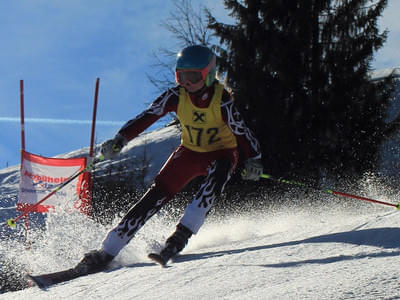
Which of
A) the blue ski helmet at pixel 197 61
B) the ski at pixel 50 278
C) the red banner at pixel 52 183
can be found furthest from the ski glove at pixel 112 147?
the red banner at pixel 52 183

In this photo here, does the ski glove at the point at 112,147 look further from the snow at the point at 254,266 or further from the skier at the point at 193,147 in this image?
the snow at the point at 254,266

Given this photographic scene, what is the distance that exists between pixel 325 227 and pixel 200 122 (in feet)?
4.40

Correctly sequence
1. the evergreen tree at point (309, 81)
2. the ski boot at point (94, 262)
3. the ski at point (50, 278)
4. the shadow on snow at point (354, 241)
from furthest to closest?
the evergreen tree at point (309, 81), the ski boot at point (94, 262), the ski at point (50, 278), the shadow on snow at point (354, 241)

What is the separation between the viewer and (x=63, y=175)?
27.3 feet

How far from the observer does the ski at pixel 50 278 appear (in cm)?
343

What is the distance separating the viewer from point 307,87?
11.3 metres

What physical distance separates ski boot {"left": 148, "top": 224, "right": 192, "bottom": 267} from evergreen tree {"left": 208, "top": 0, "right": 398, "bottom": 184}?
6.84 meters

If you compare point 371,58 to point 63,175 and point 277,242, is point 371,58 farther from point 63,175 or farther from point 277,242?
point 277,242

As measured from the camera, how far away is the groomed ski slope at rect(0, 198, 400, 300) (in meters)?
2.30

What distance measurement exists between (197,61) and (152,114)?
26.2 inches

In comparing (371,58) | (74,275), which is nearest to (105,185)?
(371,58)

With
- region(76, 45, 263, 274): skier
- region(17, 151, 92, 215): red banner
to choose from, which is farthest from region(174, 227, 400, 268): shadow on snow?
region(17, 151, 92, 215): red banner

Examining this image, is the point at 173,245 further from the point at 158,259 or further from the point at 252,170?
the point at 252,170

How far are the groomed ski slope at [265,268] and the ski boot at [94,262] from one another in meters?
0.15
